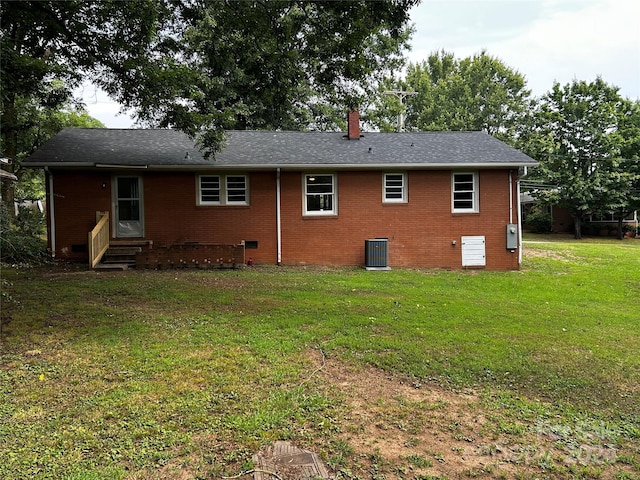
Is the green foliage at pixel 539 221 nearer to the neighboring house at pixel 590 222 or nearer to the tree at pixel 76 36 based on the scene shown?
the neighboring house at pixel 590 222

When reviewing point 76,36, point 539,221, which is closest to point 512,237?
point 76,36

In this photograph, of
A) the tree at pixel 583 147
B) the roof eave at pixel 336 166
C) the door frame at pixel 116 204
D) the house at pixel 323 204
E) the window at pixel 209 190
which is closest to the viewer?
the roof eave at pixel 336 166

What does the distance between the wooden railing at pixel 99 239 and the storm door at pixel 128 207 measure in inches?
23.2

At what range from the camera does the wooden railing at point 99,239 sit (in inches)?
426

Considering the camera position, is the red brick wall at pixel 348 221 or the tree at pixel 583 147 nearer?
the red brick wall at pixel 348 221

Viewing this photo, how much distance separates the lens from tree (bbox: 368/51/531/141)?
1479 inches

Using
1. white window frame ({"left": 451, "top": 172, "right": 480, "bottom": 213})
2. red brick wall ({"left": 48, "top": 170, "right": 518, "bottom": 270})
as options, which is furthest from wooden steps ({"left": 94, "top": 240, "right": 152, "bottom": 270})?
white window frame ({"left": 451, "top": 172, "right": 480, "bottom": 213})

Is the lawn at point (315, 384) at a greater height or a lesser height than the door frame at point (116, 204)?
lesser

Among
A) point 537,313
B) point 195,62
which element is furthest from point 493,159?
point 195,62

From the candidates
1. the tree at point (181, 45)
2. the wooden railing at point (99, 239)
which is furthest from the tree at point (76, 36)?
the wooden railing at point (99, 239)

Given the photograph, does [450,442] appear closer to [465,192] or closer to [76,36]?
[76,36]

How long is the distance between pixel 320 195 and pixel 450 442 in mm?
10465

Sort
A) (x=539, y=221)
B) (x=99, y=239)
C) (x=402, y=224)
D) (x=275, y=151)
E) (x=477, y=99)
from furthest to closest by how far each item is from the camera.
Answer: (x=477, y=99) → (x=539, y=221) → (x=275, y=151) → (x=402, y=224) → (x=99, y=239)

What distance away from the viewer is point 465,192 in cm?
1330
